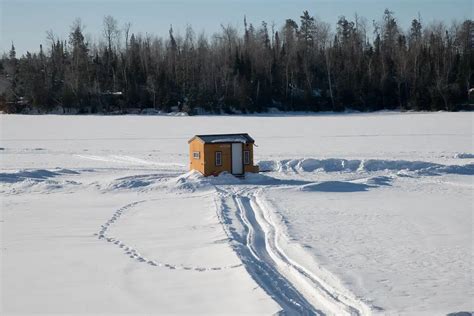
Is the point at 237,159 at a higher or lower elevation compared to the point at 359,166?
higher

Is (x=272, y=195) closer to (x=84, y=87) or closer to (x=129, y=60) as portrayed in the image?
(x=84, y=87)

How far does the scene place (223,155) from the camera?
25453 millimetres

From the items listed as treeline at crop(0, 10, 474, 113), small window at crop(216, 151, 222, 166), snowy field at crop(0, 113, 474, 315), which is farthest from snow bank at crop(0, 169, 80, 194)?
treeline at crop(0, 10, 474, 113)

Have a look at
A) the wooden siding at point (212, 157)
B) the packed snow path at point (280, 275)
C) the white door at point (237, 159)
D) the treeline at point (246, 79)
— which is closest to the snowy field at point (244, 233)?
the packed snow path at point (280, 275)

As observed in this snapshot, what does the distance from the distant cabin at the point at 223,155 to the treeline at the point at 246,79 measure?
43008 millimetres

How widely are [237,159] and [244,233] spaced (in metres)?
9.96

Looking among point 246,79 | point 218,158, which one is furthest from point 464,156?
point 246,79

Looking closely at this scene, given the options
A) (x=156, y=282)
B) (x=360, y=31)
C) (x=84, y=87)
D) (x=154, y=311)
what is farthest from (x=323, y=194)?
(x=360, y=31)

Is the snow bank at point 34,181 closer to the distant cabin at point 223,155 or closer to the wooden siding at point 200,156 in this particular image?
the wooden siding at point 200,156

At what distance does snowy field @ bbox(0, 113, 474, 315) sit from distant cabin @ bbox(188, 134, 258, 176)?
2.47ft

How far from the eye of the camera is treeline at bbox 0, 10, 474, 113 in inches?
2776

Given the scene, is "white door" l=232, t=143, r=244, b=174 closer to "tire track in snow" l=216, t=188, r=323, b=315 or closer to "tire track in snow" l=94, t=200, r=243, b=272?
"tire track in snow" l=216, t=188, r=323, b=315

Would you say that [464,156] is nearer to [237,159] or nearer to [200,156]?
[237,159]

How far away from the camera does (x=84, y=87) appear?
7219cm
